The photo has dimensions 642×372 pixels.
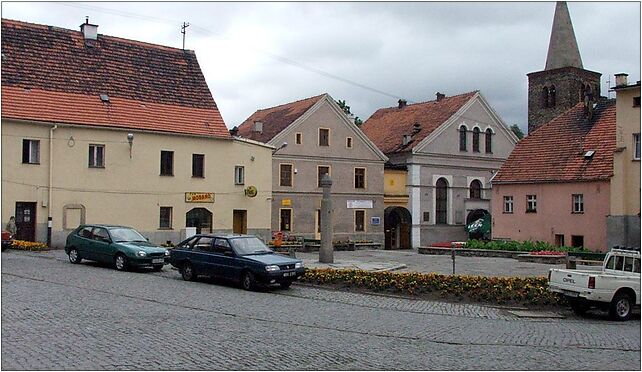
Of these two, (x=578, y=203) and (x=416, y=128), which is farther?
(x=416, y=128)

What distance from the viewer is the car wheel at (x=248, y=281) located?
20500mm

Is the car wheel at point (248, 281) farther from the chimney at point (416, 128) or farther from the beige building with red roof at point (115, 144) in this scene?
the chimney at point (416, 128)

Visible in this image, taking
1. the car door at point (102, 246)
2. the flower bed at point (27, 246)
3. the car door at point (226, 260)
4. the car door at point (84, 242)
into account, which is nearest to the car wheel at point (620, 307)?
the car door at point (226, 260)

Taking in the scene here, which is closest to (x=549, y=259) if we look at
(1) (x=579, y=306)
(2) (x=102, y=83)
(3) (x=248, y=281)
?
(1) (x=579, y=306)

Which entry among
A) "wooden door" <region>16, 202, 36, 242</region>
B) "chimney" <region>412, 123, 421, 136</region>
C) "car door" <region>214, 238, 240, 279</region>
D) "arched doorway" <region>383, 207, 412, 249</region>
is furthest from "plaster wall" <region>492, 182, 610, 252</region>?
"wooden door" <region>16, 202, 36, 242</region>

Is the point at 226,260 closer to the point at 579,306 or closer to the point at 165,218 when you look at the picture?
the point at 579,306

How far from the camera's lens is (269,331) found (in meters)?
13.4

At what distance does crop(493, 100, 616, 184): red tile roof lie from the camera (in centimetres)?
4012

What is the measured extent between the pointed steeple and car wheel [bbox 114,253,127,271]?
166 ft

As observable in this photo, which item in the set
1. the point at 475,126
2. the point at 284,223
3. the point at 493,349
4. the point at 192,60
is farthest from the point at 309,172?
the point at 493,349

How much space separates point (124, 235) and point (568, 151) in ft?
92.9

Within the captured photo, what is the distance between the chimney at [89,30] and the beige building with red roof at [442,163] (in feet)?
73.5

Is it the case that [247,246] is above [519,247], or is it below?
above

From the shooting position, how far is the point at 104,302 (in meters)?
16.1
